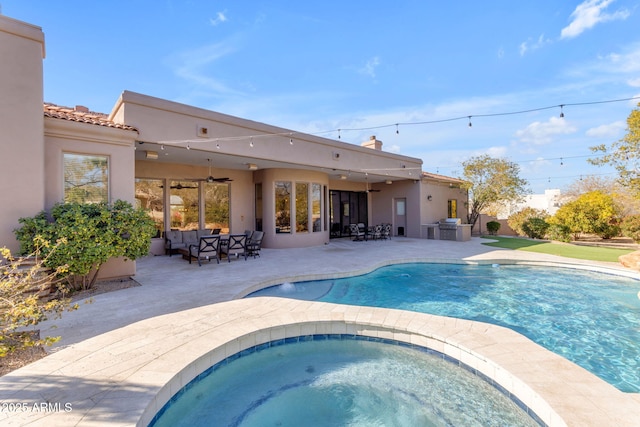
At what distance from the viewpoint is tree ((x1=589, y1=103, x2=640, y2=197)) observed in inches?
420

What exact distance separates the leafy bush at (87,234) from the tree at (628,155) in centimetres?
1623

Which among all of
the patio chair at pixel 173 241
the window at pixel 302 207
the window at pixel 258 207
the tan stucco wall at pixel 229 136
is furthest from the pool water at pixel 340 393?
the window at pixel 258 207

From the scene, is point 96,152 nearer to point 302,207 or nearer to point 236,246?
point 236,246

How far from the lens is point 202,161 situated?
36.5ft

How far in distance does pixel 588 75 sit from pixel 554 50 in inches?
52.9

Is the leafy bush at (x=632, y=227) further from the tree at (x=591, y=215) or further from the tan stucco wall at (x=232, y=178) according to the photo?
the tan stucco wall at (x=232, y=178)

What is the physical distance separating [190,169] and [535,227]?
60.9ft

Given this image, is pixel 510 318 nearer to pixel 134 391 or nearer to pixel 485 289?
pixel 485 289

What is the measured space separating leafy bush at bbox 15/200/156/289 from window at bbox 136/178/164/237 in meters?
4.85

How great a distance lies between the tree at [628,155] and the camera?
35.0 ft

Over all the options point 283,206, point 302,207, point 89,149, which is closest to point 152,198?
point 89,149

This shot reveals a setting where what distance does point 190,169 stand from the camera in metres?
12.0

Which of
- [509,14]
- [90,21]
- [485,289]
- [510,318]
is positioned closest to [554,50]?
[509,14]

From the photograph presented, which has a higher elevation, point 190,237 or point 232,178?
point 232,178
